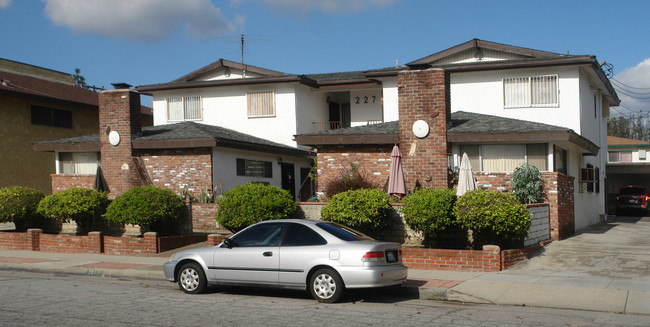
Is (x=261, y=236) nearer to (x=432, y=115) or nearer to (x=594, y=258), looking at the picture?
(x=594, y=258)

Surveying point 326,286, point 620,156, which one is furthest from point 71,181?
point 620,156

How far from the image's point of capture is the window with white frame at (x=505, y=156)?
57.9 feet

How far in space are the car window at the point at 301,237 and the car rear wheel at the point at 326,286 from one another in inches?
20.9

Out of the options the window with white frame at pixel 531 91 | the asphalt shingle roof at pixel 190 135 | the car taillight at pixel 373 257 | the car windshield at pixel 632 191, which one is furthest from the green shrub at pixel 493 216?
the car windshield at pixel 632 191

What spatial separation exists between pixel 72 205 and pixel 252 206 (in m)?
6.05

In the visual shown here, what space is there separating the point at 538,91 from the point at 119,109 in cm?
1484

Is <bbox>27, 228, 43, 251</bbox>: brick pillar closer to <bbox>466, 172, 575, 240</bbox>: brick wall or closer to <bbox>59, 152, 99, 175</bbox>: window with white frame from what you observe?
<bbox>59, 152, 99, 175</bbox>: window with white frame

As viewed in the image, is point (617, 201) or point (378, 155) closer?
point (378, 155)

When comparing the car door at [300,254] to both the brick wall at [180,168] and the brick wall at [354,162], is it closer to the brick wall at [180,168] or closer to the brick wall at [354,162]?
the brick wall at [354,162]

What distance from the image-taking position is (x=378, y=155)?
1902cm

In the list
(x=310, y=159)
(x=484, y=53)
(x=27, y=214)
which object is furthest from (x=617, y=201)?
(x=27, y=214)

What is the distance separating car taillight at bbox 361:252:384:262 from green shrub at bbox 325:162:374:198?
8.53m

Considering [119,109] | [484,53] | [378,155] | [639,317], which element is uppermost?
[484,53]

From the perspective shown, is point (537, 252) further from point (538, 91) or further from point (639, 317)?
point (538, 91)
